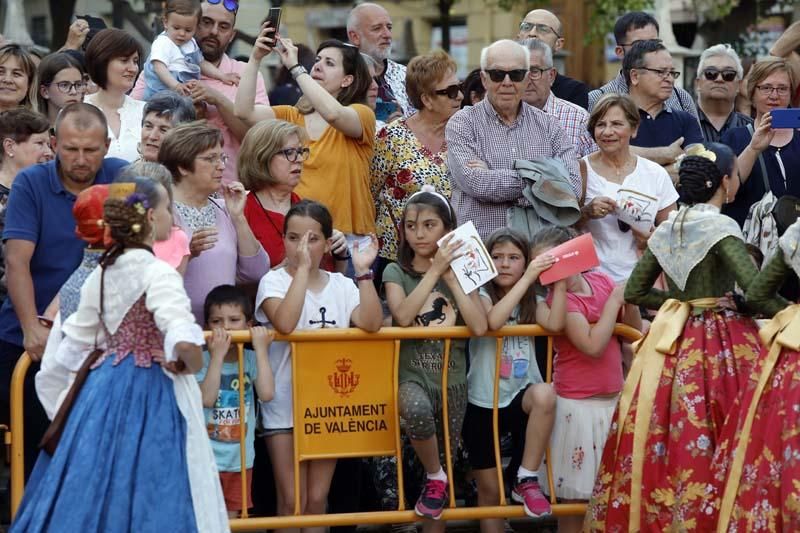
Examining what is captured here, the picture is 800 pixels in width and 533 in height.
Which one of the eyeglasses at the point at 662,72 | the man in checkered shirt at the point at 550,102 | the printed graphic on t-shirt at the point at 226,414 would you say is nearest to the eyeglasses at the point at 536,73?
the man in checkered shirt at the point at 550,102

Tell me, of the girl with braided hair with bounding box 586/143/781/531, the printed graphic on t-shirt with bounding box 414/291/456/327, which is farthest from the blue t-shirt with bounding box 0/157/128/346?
the girl with braided hair with bounding box 586/143/781/531

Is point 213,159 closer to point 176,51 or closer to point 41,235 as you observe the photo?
point 41,235

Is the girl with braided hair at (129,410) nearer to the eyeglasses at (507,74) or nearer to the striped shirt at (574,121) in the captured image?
the eyeglasses at (507,74)

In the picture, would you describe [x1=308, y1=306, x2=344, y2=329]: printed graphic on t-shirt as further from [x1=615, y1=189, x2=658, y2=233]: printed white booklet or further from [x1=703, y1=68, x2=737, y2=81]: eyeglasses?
[x1=703, y1=68, x2=737, y2=81]: eyeglasses

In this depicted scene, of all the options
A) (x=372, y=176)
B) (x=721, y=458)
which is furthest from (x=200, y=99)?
(x=721, y=458)

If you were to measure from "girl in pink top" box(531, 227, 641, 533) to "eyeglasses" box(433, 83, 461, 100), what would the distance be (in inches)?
58.4

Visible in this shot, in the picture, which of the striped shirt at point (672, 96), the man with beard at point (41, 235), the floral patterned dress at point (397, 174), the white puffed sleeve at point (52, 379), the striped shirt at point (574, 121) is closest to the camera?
the white puffed sleeve at point (52, 379)

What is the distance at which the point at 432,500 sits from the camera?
23.1ft

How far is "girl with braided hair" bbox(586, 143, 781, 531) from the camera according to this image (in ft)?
21.4

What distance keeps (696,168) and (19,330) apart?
10.3 ft

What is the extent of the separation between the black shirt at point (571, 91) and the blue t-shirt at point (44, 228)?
12.8 feet

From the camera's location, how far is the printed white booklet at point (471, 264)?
7.04 metres

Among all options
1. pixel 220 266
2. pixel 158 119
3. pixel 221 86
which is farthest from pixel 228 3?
pixel 220 266

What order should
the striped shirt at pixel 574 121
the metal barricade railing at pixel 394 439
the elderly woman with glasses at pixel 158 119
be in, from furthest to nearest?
the striped shirt at pixel 574 121 → the elderly woman with glasses at pixel 158 119 → the metal barricade railing at pixel 394 439
